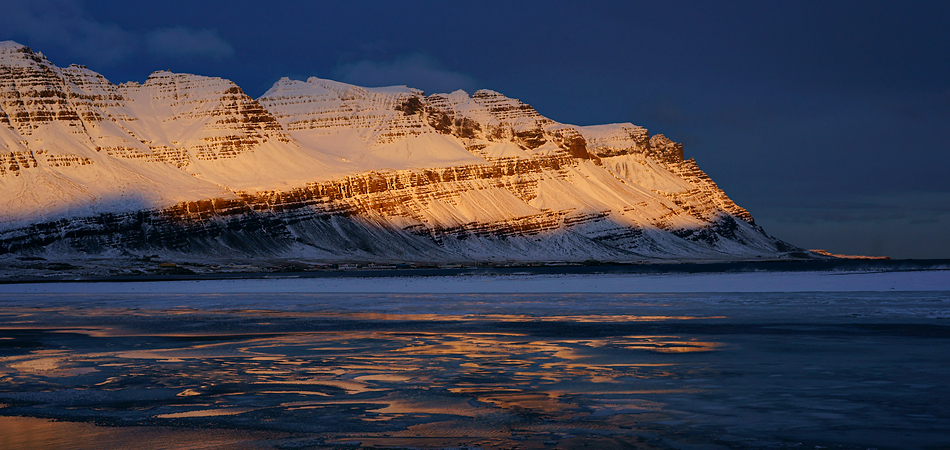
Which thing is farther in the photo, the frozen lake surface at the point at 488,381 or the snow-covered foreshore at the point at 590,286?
the snow-covered foreshore at the point at 590,286

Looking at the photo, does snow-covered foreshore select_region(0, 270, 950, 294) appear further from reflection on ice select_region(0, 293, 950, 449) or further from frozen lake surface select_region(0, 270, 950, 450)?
reflection on ice select_region(0, 293, 950, 449)

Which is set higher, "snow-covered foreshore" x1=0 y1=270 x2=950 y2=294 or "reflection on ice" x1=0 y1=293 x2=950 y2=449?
"snow-covered foreshore" x1=0 y1=270 x2=950 y2=294

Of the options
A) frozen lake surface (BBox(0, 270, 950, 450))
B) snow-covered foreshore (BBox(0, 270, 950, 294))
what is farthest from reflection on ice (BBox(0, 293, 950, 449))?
snow-covered foreshore (BBox(0, 270, 950, 294))

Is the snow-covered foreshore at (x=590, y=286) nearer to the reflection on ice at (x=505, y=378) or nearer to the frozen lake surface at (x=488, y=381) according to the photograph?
the frozen lake surface at (x=488, y=381)

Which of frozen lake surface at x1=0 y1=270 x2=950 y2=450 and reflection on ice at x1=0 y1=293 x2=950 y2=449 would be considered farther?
reflection on ice at x1=0 y1=293 x2=950 y2=449

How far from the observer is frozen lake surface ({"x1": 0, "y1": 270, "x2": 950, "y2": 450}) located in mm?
17109

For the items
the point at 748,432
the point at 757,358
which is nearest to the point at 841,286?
the point at 757,358

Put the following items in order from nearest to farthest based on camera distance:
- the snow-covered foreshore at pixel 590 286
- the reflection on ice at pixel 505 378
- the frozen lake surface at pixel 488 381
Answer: the frozen lake surface at pixel 488 381 → the reflection on ice at pixel 505 378 → the snow-covered foreshore at pixel 590 286

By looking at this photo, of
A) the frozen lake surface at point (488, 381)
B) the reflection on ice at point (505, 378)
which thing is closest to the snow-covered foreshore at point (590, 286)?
the frozen lake surface at point (488, 381)

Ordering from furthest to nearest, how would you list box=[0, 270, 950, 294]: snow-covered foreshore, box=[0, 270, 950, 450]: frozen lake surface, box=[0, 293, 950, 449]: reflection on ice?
box=[0, 270, 950, 294]: snow-covered foreshore < box=[0, 293, 950, 449]: reflection on ice < box=[0, 270, 950, 450]: frozen lake surface

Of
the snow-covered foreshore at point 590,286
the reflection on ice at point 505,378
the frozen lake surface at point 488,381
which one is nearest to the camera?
the frozen lake surface at point 488,381

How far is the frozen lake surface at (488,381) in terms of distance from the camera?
17.1 metres

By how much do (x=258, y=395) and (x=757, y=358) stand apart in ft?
43.1

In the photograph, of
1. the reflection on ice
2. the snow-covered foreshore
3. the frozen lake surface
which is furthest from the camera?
the snow-covered foreshore
